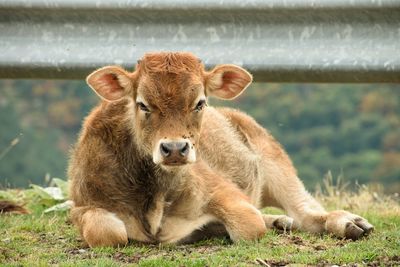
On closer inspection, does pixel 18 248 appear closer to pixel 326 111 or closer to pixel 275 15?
pixel 275 15

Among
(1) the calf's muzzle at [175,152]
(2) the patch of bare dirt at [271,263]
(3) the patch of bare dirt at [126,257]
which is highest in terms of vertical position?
(1) the calf's muzzle at [175,152]

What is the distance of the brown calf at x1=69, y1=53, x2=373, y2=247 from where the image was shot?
745 cm

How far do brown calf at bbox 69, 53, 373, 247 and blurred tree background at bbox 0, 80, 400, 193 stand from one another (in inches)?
1383

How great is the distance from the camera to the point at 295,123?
5081cm

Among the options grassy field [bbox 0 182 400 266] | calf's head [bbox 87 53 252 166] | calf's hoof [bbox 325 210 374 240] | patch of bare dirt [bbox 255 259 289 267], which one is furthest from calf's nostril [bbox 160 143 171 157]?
calf's hoof [bbox 325 210 374 240]

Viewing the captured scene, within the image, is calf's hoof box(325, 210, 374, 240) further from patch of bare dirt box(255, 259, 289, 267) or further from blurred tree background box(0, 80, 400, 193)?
blurred tree background box(0, 80, 400, 193)

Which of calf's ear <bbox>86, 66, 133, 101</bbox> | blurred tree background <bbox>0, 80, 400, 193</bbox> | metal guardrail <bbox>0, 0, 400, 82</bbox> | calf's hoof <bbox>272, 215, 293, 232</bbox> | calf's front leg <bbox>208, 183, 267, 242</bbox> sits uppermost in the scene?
metal guardrail <bbox>0, 0, 400, 82</bbox>

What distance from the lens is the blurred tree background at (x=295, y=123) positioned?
148 feet

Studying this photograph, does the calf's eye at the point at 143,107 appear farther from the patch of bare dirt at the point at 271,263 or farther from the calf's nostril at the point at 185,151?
the patch of bare dirt at the point at 271,263

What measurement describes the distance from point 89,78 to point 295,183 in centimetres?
262

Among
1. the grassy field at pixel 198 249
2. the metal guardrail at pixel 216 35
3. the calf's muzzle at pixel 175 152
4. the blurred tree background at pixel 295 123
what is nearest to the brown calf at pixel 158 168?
the calf's muzzle at pixel 175 152

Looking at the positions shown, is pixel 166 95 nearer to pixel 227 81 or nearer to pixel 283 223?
pixel 227 81

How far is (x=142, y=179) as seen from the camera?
7.84 meters

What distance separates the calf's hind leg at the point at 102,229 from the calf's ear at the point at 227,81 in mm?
1231
